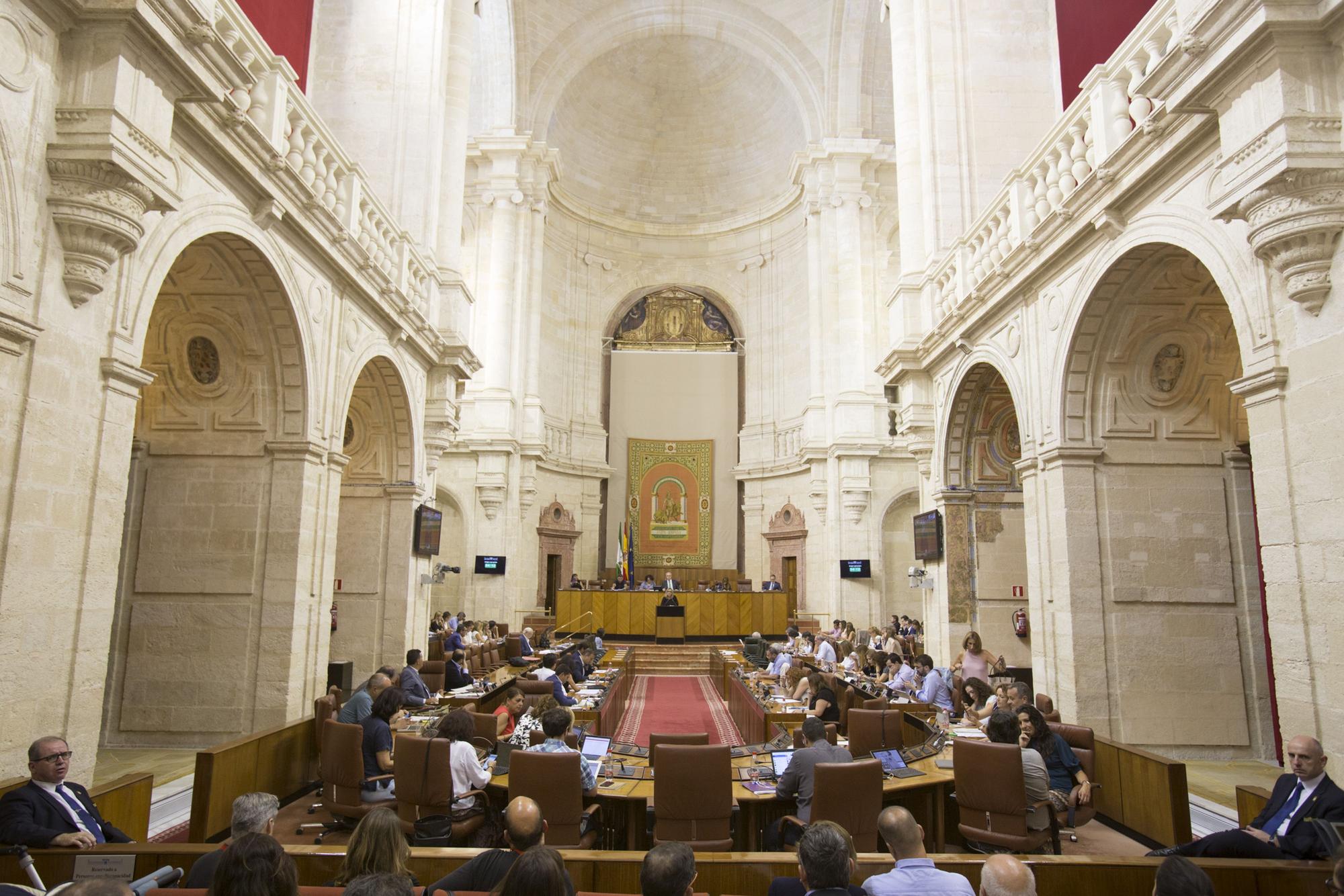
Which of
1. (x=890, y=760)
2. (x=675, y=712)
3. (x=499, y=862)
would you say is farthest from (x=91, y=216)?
(x=675, y=712)

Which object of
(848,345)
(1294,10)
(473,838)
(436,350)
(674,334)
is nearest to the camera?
(1294,10)

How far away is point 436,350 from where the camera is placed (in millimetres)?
11625

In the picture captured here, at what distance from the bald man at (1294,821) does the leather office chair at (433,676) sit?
25.1 feet

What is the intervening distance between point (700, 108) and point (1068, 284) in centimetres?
1769

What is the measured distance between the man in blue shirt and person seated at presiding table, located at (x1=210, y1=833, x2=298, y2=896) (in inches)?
74.5

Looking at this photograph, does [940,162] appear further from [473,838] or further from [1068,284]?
[473,838]

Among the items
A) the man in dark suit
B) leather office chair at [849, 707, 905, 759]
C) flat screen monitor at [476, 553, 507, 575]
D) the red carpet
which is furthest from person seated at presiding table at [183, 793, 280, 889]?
flat screen monitor at [476, 553, 507, 575]

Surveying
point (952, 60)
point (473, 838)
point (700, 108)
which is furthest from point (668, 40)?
point (473, 838)

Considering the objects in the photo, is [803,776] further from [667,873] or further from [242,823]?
[242,823]

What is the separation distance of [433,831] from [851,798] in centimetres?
225

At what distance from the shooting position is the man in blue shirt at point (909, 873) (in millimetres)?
2914

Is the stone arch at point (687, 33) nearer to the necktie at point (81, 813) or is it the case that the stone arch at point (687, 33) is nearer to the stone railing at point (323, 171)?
the stone railing at point (323, 171)

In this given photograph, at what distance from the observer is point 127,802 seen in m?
4.51

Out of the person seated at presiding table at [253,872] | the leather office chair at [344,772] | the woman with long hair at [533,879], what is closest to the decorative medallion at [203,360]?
the leather office chair at [344,772]
